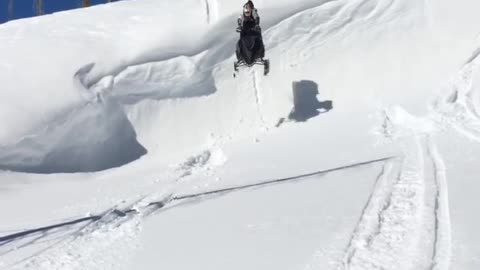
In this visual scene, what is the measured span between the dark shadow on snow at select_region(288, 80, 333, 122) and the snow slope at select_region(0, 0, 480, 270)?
0.04 m

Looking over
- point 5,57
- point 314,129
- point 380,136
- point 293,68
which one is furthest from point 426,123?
point 5,57

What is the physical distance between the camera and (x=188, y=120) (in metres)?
10.4

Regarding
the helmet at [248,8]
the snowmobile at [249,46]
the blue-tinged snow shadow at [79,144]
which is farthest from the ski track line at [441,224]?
the blue-tinged snow shadow at [79,144]

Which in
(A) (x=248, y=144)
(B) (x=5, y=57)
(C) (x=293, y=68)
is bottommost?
(A) (x=248, y=144)

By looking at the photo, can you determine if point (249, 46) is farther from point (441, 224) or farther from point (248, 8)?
point (441, 224)

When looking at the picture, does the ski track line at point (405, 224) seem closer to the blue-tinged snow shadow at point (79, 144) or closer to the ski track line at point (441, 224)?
the ski track line at point (441, 224)

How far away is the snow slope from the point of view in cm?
442

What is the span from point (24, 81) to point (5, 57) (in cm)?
89

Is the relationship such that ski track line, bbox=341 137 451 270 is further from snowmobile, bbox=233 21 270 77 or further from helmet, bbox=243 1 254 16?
helmet, bbox=243 1 254 16

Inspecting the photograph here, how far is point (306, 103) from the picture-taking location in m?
11.2

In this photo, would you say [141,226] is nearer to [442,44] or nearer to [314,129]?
[314,129]

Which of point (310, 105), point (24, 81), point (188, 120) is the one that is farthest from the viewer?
point (310, 105)

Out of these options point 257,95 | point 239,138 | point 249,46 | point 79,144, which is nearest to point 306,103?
point 257,95

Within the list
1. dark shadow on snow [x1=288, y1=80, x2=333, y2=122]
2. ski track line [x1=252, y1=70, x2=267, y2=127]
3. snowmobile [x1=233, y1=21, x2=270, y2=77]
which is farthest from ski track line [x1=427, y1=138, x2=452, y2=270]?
ski track line [x1=252, y1=70, x2=267, y2=127]
